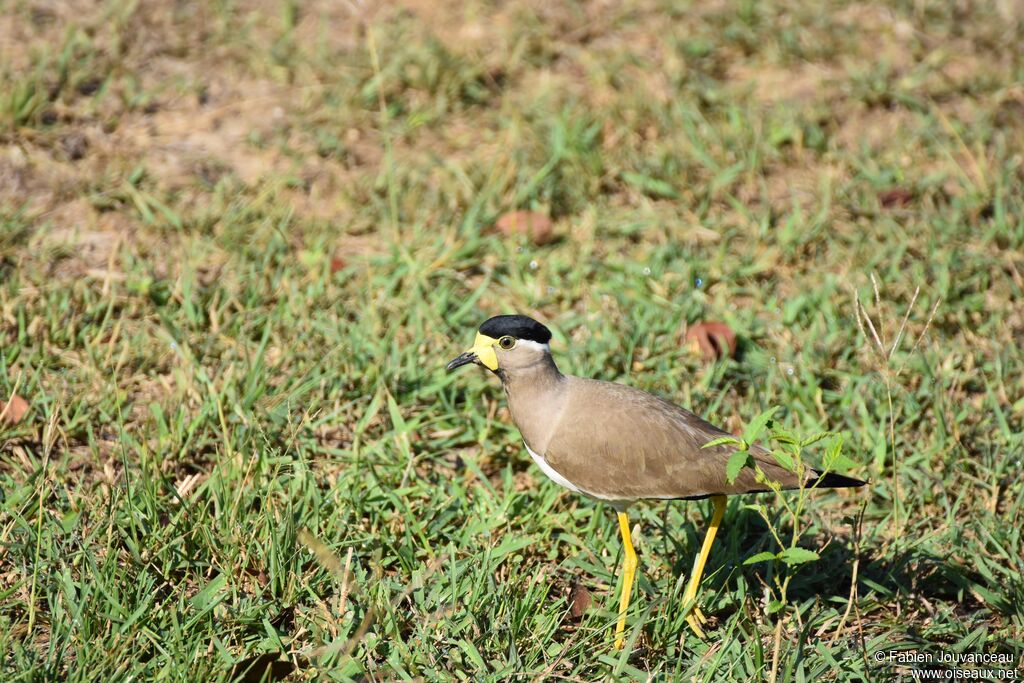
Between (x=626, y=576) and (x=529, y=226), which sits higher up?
(x=529, y=226)

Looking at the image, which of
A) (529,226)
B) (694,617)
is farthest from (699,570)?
(529,226)

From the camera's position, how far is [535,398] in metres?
4.16

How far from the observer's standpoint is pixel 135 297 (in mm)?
5250

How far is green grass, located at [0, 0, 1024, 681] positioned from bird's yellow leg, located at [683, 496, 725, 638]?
0.23ft

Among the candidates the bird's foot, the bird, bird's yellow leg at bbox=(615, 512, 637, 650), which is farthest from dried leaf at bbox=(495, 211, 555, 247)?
the bird's foot

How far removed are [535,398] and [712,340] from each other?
1.43 meters

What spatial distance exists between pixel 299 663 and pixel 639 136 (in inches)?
158

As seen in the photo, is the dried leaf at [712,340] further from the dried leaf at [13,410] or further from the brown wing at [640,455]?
the dried leaf at [13,410]

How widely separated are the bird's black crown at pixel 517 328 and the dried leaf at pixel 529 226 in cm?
180

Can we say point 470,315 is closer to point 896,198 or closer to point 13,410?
point 13,410

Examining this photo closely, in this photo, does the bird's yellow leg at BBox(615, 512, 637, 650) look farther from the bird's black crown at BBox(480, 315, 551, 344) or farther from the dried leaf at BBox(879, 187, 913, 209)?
the dried leaf at BBox(879, 187, 913, 209)

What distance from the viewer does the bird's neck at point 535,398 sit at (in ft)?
13.5

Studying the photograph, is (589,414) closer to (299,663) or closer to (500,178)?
(299,663)

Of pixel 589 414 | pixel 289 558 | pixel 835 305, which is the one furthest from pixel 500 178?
pixel 289 558
